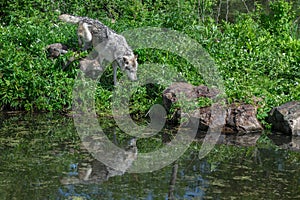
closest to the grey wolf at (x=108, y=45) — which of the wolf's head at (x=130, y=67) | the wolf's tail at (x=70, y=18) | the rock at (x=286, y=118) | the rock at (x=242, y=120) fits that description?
the wolf's head at (x=130, y=67)

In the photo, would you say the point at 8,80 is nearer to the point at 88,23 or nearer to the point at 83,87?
the point at 83,87

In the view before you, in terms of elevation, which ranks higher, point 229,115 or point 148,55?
point 148,55

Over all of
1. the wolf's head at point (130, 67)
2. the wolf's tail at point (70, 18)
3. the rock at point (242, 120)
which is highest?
the wolf's tail at point (70, 18)

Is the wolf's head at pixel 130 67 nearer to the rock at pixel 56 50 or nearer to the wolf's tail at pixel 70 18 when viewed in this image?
the rock at pixel 56 50

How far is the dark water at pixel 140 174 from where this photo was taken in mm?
6070

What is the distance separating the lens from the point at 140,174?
672 centimetres

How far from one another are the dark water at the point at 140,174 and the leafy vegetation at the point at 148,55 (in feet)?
5.14

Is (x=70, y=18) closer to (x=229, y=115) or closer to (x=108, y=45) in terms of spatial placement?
(x=108, y=45)

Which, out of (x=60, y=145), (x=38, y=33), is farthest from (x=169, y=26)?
(x=60, y=145)

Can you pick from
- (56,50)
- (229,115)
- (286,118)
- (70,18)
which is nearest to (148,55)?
(56,50)

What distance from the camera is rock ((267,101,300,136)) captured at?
8695mm

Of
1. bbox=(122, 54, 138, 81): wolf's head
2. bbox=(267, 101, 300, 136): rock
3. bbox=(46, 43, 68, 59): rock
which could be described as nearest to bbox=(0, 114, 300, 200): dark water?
bbox=(267, 101, 300, 136): rock

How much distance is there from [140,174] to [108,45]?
14.5ft

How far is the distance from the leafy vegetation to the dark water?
5.14ft
